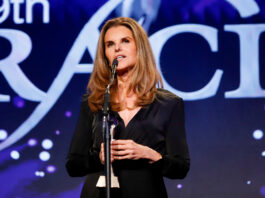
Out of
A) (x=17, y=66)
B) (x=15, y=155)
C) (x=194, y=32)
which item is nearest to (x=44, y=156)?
(x=15, y=155)

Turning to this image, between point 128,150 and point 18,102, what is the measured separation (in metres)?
2.06

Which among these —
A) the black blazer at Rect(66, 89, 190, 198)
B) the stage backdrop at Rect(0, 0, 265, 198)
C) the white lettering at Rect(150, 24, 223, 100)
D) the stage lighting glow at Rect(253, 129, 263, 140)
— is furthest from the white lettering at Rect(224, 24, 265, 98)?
the black blazer at Rect(66, 89, 190, 198)

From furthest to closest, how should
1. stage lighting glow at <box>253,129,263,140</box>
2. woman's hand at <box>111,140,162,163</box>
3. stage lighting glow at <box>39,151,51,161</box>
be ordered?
stage lighting glow at <box>39,151,51,161</box> → stage lighting glow at <box>253,129,263,140</box> → woman's hand at <box>111,140,162,163</box>

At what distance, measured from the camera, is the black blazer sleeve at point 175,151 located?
6.31 feet

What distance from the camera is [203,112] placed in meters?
3.51

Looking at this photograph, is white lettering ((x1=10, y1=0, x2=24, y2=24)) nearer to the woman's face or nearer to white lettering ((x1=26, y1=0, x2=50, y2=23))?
white lettering ((x1=26, y1=0, x2=50, y2=23))

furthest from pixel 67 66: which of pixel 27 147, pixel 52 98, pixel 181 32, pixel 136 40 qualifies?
pixel 136 40

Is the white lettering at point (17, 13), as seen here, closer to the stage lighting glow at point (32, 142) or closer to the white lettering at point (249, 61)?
the stage lighting glow at point (32, 142)

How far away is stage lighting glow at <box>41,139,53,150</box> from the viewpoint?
11.8 ft

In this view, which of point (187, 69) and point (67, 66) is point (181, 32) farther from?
point (67, 66)

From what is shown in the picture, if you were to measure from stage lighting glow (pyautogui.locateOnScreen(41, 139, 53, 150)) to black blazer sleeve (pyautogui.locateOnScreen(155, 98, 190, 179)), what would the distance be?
179cm

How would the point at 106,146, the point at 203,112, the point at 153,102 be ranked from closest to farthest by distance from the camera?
the point at 106,146 < the point at 153,102 < the point at 203,112

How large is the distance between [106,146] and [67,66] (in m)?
2.11

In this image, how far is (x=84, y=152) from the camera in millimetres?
2035
